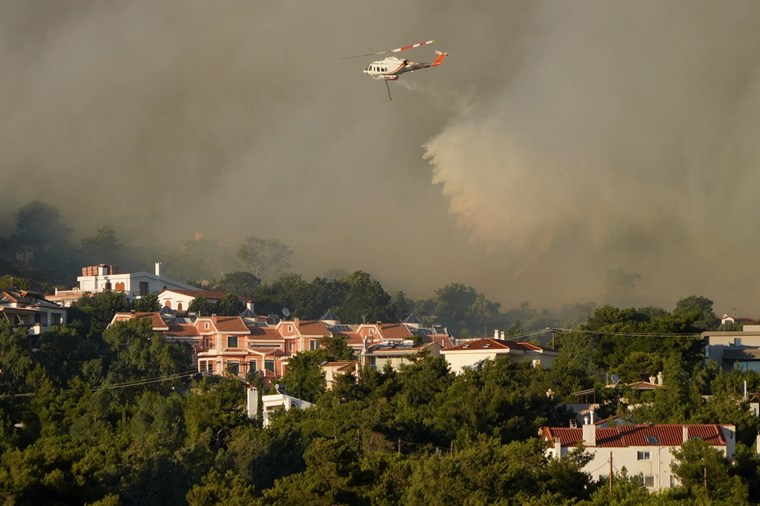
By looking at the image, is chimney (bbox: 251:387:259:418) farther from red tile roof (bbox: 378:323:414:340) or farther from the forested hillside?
red tile roof (bbox: 378:323:414:340)

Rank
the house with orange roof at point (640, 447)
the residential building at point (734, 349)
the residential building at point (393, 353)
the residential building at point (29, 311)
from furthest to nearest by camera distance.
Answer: the residential building at point (29, 311)
the residential building at point (393, 353)
the residential building at point (734, 349)
the house with orange roof at point (640, 447)

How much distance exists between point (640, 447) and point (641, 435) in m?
0.81

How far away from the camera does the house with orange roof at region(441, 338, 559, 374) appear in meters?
68.4

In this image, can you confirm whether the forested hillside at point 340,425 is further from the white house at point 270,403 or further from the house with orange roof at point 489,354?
the house with orange roof at point 489,354

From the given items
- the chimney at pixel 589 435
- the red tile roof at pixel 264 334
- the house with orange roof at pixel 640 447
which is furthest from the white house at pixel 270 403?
the red tile roof at pixel 264 334

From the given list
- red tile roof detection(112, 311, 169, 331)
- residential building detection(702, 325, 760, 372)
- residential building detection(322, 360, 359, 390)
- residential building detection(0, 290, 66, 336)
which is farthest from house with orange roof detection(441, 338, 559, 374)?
residential building detection(0, 290, 66, 336)

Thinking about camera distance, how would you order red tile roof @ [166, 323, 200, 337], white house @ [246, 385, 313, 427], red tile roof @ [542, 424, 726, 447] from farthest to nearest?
red tile roof @ [166, 323, 200, 337]
white house @ [246, 385, 313, 427]
red tile roof @ [542, 424, 726, 447]

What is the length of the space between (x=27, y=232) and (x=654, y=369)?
240 feet

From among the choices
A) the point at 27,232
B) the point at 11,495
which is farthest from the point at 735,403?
the point at 27,232

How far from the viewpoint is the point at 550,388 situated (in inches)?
2398

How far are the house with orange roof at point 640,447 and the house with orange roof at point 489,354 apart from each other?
1545cm

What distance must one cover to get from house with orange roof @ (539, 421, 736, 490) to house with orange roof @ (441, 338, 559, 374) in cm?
1545

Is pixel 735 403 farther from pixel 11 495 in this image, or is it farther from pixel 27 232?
pixel 27 232

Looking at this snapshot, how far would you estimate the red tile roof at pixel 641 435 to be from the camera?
50.1 meters
